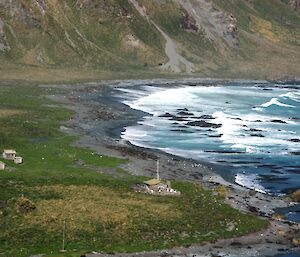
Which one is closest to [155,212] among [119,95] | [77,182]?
[77,182]

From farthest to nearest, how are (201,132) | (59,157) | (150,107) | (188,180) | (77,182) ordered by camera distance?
(150,107), (201,132), (59,157), (188,180), (77,182)

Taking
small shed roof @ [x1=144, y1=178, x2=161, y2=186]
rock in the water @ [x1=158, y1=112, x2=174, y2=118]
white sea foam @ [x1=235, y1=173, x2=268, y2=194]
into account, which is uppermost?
rock in the water @ [x1=158, y1=112, x2=174, y2=118]

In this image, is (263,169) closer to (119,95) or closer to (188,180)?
(188,180)

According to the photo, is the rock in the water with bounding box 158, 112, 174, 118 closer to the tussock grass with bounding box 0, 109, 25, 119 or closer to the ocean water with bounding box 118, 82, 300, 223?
the ocean water with bounding box 118, 82, 300, 223

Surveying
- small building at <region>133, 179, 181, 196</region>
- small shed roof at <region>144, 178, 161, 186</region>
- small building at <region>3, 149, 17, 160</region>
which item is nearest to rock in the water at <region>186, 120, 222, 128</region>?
small shed roof at <region>144, 178, 161, 186</region>

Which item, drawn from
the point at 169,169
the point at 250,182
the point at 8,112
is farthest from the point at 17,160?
the point at 8,112

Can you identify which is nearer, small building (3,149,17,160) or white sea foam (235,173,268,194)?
white sea foam (235,173,268,194)
